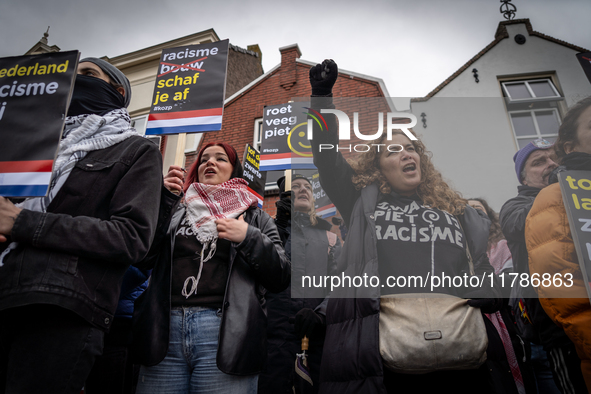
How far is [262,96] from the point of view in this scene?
980 centimetres

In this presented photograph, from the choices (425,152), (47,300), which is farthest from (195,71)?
(47,300)

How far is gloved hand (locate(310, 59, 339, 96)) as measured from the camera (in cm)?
195

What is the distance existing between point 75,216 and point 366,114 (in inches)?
60.6

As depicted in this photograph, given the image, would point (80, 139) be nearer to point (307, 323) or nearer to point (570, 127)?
point (307, 323)

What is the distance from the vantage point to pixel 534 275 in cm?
181

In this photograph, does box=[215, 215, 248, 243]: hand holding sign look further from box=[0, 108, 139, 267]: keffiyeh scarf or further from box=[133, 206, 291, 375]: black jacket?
box=[0, 108, 139, 267]: keffiyeh scarf

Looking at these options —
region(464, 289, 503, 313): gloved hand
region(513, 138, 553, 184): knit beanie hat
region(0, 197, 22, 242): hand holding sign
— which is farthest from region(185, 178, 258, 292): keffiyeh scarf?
region(513, 138, 553, 184): knit beanie hat

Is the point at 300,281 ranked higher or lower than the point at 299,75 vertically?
lower

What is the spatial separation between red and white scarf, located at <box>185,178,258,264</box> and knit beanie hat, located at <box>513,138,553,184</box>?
4.86ft

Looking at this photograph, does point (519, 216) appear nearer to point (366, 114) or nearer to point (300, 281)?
point (366, 114)

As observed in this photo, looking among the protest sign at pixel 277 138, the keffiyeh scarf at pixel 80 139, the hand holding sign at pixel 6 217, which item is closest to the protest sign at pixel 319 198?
the keffiyeh scarf at pixel 80 139

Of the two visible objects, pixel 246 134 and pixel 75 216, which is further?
pixel 246 134

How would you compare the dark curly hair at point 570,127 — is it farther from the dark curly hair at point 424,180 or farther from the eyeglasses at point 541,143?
the dark curly hair at point 424,180

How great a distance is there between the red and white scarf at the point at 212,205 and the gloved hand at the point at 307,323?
2.86 ft
